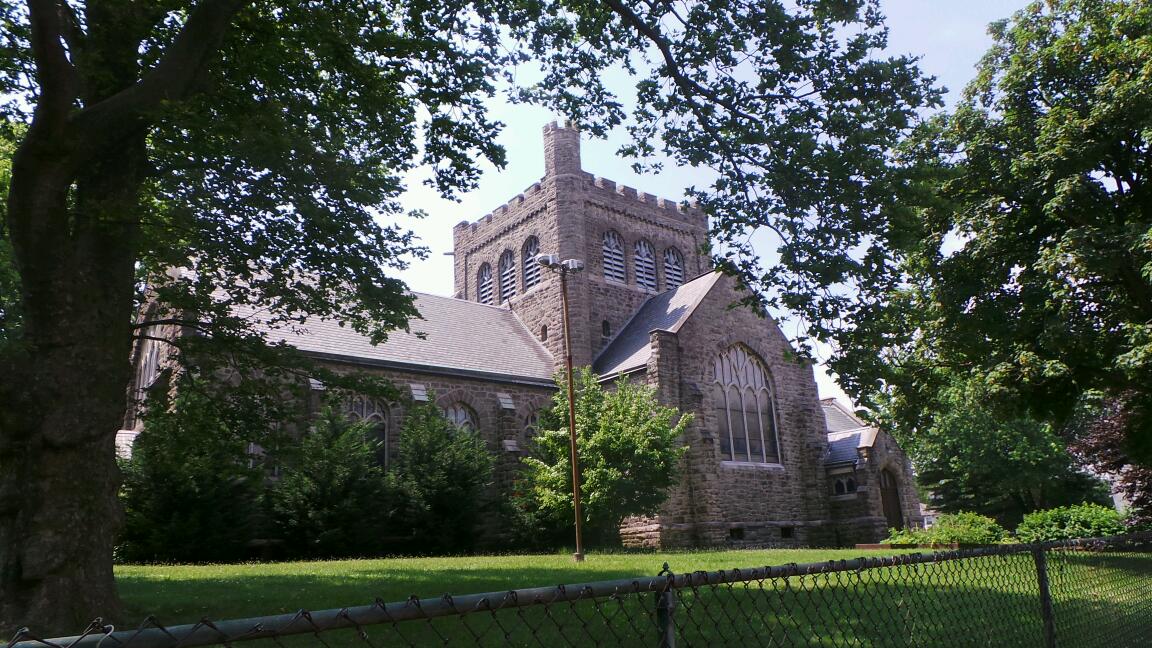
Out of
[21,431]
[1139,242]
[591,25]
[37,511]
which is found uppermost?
[591,25]

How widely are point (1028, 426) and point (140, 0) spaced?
3860 cm

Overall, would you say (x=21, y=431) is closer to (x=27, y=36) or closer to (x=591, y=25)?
(x=27, y=36)

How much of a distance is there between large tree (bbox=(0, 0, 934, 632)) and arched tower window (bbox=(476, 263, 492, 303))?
24.4m

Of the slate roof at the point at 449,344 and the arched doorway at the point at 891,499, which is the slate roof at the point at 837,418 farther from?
the slate roof at the point at 449,344

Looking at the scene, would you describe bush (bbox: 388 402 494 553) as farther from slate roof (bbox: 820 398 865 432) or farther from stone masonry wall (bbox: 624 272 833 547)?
slate roof (bbox: 820 398 865 432)

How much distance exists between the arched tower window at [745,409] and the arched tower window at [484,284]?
1283 centimetres

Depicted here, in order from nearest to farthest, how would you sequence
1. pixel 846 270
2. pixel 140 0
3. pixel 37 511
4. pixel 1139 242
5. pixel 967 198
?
pixel 37 511 → pixel 140 0 → pixel 846 270 → pixel 1139 242 → pixel 967 198

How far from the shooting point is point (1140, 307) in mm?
15141

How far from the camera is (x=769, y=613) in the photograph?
900 centimetres

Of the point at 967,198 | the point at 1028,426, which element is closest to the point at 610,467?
the point at 967,198

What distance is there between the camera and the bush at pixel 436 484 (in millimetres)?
22422

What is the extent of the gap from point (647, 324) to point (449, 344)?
7778 mm

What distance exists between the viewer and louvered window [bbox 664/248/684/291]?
120ft

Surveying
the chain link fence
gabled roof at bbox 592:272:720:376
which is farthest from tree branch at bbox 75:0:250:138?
gabled roof at bbox 592:272:720:376
